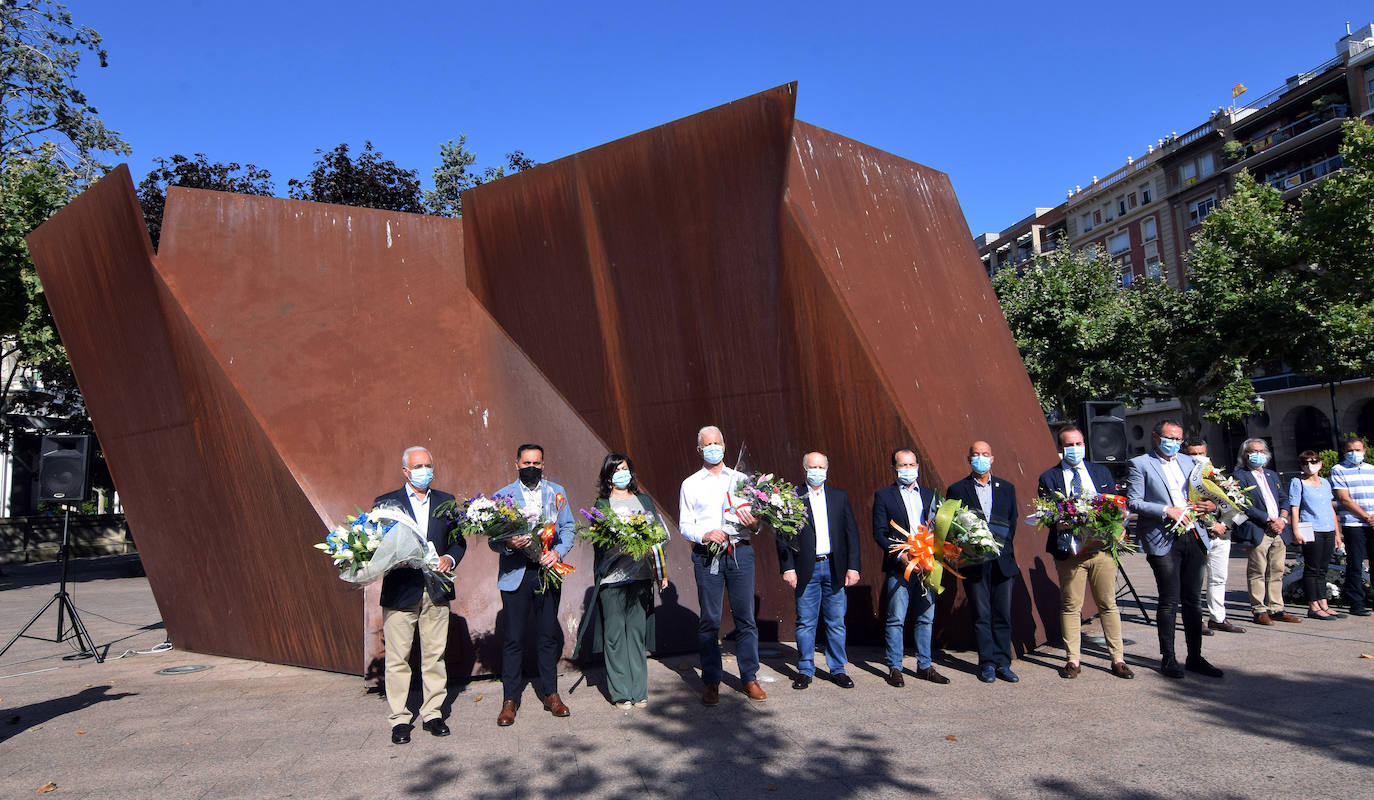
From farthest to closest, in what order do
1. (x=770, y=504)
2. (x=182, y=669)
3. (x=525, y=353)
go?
(x=525, y=353) → (x=182, y=669) → (x=770, y=504)

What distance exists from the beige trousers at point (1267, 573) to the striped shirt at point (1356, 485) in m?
0.66

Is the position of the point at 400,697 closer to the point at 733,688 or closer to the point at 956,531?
the point at 733,688

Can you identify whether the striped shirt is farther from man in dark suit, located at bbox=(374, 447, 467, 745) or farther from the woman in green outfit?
man in dark suit, located at bbox=(374, 447, 467, 745)

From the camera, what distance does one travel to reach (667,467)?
725 cm

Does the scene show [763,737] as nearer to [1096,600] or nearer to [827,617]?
[827,617]

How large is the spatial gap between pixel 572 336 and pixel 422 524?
2813 millimetres

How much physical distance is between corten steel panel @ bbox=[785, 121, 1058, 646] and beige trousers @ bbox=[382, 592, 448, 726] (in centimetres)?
339

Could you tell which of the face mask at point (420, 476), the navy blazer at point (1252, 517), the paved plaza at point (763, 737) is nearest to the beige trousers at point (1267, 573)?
the navy blazer at point (1252, 517)

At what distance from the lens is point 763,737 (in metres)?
4.54

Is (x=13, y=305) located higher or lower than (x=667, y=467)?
higher

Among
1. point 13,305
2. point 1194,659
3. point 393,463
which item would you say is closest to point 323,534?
point 393,463

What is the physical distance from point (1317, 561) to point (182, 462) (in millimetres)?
10510

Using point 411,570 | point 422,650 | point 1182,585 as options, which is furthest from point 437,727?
point 1182,585

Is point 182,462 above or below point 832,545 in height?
above
